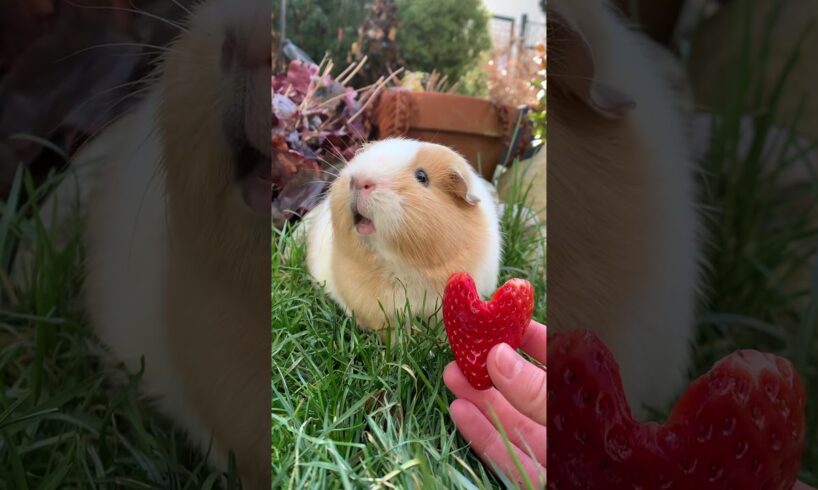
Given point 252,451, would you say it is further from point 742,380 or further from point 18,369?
point 742,380

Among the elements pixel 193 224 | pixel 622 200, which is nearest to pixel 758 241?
A: pixel 622 200

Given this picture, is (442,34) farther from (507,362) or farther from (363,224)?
(507,362)

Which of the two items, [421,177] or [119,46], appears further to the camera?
[421,177]

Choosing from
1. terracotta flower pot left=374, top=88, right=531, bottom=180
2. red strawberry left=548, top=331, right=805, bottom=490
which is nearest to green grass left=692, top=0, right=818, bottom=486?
red strawberry left=548, top=331, right=805, bottom=490

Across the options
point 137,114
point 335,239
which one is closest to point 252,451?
point 137,114

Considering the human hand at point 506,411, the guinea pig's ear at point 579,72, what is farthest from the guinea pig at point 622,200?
the human hand at point 506,411

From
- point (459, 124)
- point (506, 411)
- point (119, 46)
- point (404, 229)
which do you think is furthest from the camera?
point (459, 124)
